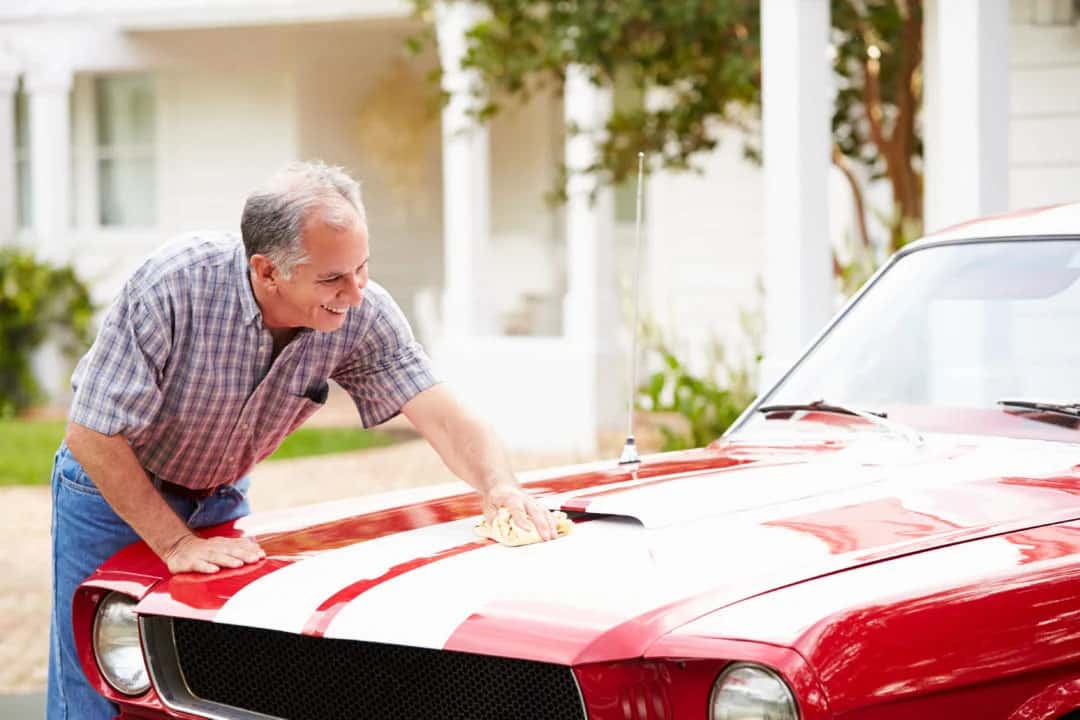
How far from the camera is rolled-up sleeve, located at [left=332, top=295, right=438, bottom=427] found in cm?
351

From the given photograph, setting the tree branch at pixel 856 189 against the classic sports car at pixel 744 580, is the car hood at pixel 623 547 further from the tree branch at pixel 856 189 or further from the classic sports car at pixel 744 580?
the tree branch at pixel 856 189

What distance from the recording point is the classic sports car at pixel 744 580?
227 cm

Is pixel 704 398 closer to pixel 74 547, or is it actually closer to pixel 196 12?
pixel 74 547

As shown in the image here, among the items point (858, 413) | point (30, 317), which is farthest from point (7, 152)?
point (858, 413)

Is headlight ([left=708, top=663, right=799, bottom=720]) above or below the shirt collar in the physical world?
below

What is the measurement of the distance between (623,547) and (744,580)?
320 millimetres

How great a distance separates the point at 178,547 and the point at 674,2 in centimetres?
621

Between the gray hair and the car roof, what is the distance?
1.47 meters

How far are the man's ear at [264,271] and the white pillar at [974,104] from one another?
444 cm

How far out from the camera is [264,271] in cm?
319

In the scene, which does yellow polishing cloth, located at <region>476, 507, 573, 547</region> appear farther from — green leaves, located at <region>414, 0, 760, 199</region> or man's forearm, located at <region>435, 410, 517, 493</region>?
green leaves, located at <region>414, 0, 760, 199</region>

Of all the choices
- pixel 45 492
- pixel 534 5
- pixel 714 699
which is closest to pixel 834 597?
pixel 714 699

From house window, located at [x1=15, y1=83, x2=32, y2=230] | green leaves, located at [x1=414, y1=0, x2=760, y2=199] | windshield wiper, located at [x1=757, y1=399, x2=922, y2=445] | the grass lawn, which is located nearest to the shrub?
green leaves, located at [x1=414, y1=0, x2=760, y2=199]

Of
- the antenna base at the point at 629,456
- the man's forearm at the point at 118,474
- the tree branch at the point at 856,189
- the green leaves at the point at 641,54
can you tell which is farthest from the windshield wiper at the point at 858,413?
the tree branch at the point at 856,189
